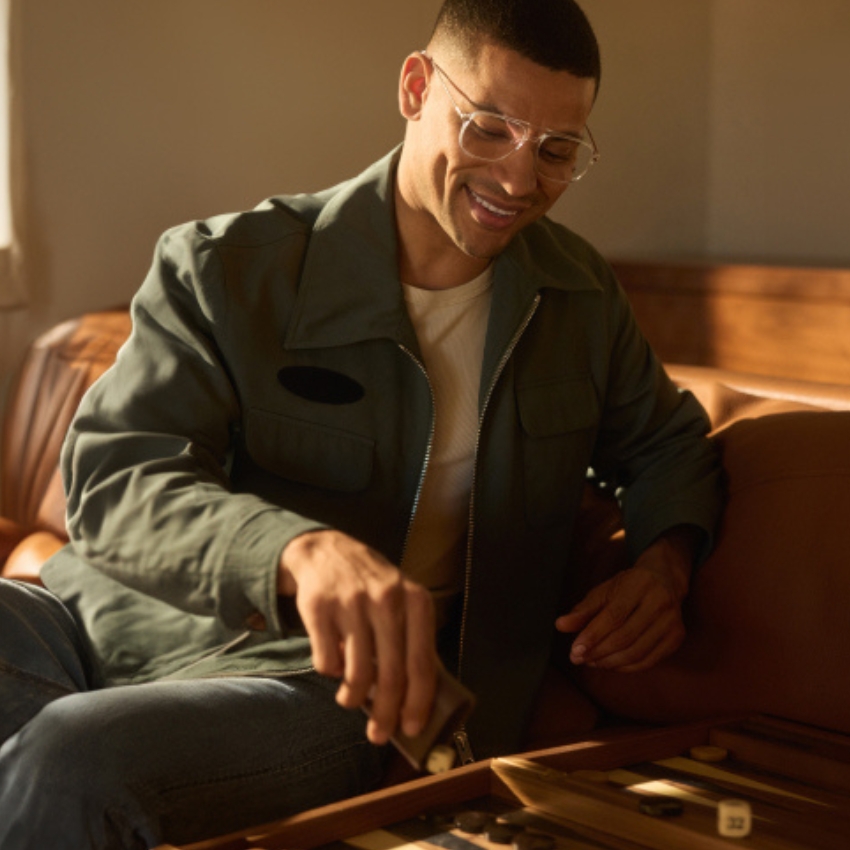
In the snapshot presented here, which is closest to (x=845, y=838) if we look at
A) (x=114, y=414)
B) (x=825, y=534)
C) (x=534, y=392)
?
(x=825, y=534)

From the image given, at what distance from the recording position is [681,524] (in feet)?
6.33

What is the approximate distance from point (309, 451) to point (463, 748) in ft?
1.33

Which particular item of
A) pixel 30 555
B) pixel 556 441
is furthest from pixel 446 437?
pixel 30 555

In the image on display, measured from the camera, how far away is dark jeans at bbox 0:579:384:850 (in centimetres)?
147

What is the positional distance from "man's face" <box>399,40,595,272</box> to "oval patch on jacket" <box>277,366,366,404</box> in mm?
230

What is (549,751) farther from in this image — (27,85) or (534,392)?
(27,85)

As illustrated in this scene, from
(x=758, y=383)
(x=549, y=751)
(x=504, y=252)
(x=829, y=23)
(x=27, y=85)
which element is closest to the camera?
(x=549, y=751)

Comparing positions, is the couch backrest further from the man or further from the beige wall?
the man

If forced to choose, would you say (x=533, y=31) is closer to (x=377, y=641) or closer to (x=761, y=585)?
(x=761, y=585)

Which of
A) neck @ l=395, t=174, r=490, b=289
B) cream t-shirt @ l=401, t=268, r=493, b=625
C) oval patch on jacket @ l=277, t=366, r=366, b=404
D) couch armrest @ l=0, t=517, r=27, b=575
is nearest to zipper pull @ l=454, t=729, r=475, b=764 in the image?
cream t-shirt @ l=401, t=268, r=493, b=625

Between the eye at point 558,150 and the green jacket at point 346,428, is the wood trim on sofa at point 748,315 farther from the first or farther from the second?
the eye at point 558,150

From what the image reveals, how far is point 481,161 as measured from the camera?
5.96 feet

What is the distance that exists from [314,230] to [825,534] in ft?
2.47

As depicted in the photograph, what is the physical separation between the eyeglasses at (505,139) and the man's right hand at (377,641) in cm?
69
